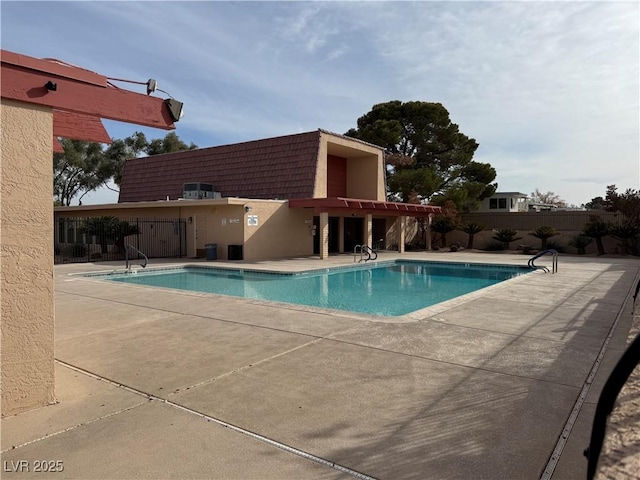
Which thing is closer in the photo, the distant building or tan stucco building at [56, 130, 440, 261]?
tan stucco building at [56, 130, 440, 261]

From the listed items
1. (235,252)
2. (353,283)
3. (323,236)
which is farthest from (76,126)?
(323,236)

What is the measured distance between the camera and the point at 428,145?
33.3 m

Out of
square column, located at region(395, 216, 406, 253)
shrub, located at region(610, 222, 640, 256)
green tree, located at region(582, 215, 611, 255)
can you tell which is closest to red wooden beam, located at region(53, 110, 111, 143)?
square column, located at region(395, 216, 406, 253)

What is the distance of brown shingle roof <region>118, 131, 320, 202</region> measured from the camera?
21781 millimetres

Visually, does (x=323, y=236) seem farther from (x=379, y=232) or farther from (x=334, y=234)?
(x=379, y=232)

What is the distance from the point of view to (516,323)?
657 cm

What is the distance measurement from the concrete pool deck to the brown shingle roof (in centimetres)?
1547

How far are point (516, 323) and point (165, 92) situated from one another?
5898 mm

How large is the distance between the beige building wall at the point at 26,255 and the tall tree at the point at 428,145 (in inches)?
1143

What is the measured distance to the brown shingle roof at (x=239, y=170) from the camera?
2178 cm

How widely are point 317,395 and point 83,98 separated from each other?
131 inches

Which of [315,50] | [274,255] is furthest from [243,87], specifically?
[274,255]

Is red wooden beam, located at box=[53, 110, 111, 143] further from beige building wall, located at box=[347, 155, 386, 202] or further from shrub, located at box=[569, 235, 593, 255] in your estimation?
shrub, located at box=[569, 235, 593, 255]

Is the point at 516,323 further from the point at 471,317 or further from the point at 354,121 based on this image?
the point at 354,121
